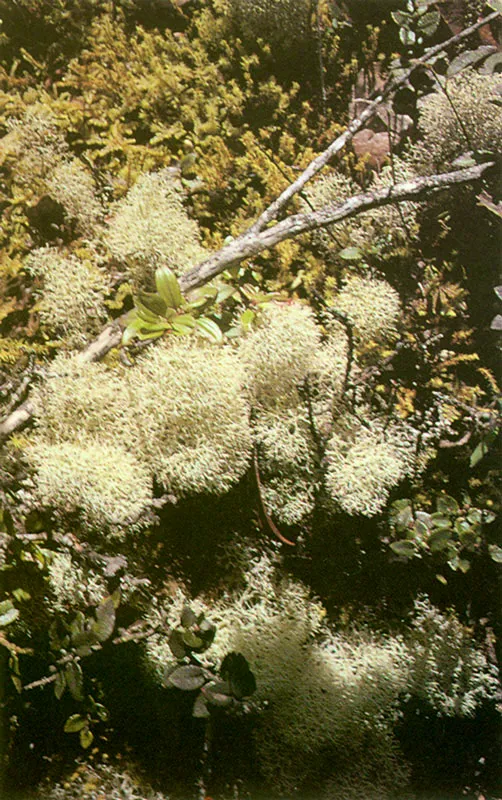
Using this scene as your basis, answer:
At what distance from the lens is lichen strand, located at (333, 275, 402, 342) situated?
1.05 metres

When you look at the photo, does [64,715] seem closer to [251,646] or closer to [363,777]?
[251,646]

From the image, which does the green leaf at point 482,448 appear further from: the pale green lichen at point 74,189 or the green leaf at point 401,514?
the pale green lichen at point 74,189

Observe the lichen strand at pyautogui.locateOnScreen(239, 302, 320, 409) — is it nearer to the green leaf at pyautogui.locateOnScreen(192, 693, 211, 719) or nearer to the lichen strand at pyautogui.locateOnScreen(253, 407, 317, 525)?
the lichen strand at pyautogui.locateOnScreen(253, 407, 317, 525)

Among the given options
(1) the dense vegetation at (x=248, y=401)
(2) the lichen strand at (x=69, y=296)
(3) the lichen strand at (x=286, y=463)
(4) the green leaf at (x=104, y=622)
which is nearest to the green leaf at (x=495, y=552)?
(1) the dense vegetation at (x=248, y=401)

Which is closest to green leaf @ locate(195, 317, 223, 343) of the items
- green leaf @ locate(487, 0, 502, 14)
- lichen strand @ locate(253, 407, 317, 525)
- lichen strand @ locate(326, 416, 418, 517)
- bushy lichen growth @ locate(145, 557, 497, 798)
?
lichen strand @ locate(253, 407, 317, 525)

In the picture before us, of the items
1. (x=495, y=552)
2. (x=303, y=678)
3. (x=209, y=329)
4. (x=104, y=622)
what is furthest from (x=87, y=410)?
(x=495, y=552)

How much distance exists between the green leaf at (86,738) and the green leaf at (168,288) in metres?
0.69

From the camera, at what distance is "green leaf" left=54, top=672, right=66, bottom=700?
1.01 metres

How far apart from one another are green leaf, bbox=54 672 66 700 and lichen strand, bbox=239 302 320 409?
54cm

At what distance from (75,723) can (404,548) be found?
23.6 inches

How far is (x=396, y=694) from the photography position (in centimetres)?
104

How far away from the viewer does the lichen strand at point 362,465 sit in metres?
1.04

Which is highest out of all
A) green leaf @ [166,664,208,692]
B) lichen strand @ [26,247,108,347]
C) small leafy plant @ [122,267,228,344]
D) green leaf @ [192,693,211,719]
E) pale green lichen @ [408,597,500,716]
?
lichen strand @ [26,247,108,347]

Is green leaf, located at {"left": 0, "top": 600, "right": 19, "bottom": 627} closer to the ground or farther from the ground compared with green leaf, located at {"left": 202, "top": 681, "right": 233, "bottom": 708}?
farther from the ground
